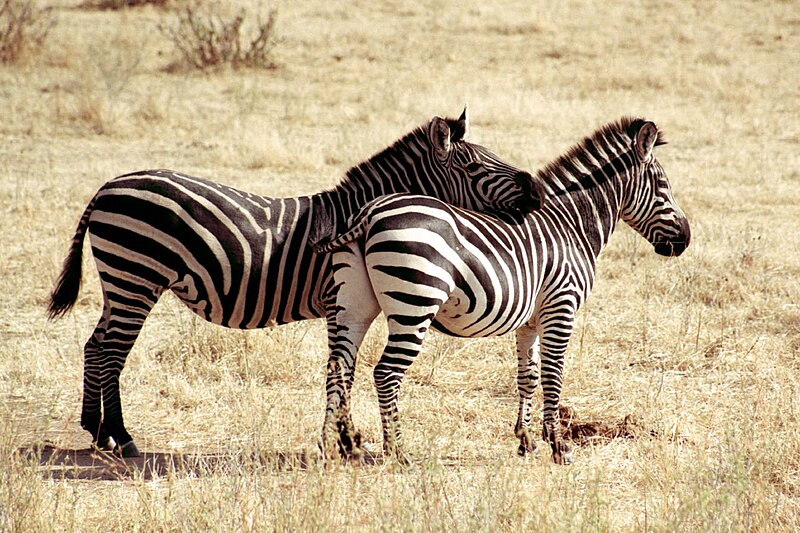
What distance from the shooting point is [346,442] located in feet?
17.7

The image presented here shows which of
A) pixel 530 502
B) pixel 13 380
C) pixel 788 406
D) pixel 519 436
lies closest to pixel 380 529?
pixel 530 502

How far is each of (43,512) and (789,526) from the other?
3.22 m

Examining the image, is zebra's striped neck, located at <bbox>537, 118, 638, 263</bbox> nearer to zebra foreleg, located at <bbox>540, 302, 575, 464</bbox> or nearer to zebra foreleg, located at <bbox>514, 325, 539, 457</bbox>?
zebra foreleg, located at <bbox>540, 302, 575, 464</bbox>

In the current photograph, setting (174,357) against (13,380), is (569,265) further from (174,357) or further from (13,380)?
(13,380)

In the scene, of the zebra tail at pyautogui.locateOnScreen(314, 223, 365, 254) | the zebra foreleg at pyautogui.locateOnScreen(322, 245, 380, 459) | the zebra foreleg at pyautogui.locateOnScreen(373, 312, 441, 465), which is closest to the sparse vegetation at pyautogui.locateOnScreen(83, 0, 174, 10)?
the zebra tail at pyautogui.locateOnScreen(314, 223, 365, 254)

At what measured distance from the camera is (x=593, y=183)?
19.3ft

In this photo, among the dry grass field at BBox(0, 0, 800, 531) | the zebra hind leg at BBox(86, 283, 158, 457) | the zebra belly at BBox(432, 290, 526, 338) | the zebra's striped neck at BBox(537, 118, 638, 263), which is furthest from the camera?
the zebra's striped neck at BBox(537, 118, 638, 263)

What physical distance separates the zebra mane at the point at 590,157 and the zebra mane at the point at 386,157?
58cm

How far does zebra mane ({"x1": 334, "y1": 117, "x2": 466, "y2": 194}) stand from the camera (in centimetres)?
580

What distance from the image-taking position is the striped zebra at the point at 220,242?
5.27m

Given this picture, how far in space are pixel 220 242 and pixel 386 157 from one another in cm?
117

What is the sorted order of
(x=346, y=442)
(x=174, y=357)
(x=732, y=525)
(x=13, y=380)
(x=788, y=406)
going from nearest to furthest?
(x=732, y=525) < (x=346, y=442) < (x=788, y=406) < (x=13, y=380) < (x=174, y=357)

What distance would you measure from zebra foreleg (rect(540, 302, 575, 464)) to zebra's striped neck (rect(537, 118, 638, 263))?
49 cm

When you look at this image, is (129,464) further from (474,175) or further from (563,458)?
(474,175)
